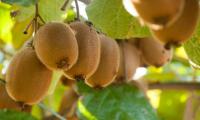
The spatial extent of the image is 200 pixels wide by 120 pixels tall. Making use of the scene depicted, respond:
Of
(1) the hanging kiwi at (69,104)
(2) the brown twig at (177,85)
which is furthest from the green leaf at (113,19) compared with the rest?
(2) the brown twig at (177,85)

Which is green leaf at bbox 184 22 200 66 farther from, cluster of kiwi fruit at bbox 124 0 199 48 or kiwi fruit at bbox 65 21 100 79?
cluster of kiwi fruit at bbox 124 0 199 48

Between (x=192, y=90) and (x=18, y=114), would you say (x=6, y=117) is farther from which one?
(x=192, y=90)

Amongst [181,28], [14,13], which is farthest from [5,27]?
[181,28]

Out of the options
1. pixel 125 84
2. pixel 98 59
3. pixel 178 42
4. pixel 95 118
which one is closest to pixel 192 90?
pixel 125 84

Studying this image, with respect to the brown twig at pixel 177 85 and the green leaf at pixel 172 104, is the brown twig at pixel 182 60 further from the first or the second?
the brown twig at pixel 177 85

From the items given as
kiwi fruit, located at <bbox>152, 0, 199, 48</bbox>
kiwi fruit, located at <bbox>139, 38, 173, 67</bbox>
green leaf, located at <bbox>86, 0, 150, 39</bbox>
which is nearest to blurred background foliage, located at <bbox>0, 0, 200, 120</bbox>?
green leaf, located at <bbox>86, 0, 150, 39</bbox>

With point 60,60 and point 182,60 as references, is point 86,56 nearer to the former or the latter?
point 60,60
